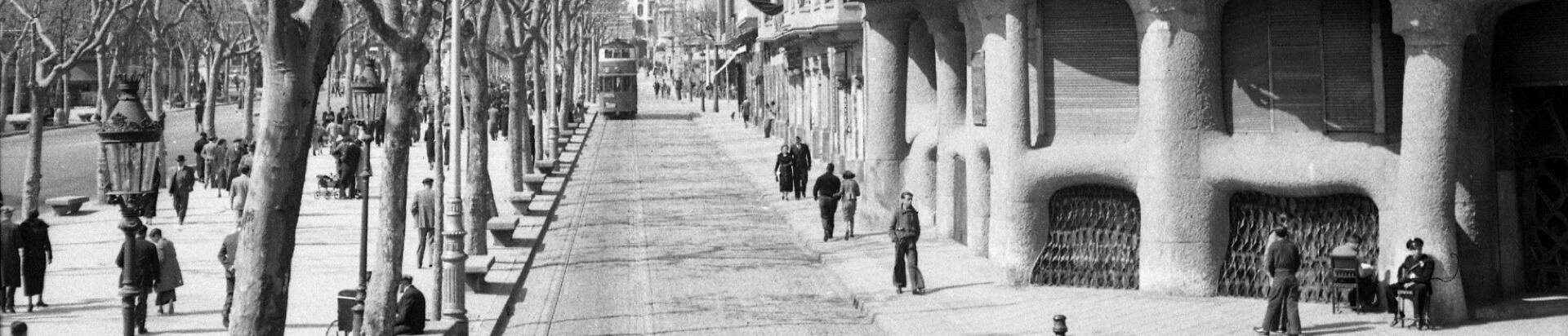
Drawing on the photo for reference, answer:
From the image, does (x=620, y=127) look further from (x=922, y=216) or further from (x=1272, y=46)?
(x=1272, y=46)

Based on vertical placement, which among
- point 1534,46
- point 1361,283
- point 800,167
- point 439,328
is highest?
point 1534,46

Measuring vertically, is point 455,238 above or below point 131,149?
below

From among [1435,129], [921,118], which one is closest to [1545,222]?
[1435,129]

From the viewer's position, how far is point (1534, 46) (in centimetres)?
2164

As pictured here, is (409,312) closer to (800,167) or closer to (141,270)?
A: (141,270)

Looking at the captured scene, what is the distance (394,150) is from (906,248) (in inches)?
295

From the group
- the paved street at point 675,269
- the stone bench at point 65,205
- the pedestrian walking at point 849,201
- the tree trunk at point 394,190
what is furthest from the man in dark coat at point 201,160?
the tree trunk at point 394,190

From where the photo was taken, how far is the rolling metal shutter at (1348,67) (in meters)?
22.7

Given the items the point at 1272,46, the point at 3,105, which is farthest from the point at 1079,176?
the point at 3,105

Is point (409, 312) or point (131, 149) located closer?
point (131, 149)

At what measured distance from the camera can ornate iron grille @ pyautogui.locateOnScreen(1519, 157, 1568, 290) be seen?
72.4ft

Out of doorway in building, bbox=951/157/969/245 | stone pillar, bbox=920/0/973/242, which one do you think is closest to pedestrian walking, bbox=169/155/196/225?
stone pillar, bbox=920/0/973/242

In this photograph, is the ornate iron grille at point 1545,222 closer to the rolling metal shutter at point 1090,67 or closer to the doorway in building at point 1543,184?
the doorway in building at point 1543,184

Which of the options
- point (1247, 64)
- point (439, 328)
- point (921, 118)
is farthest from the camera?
point (921, 118)
